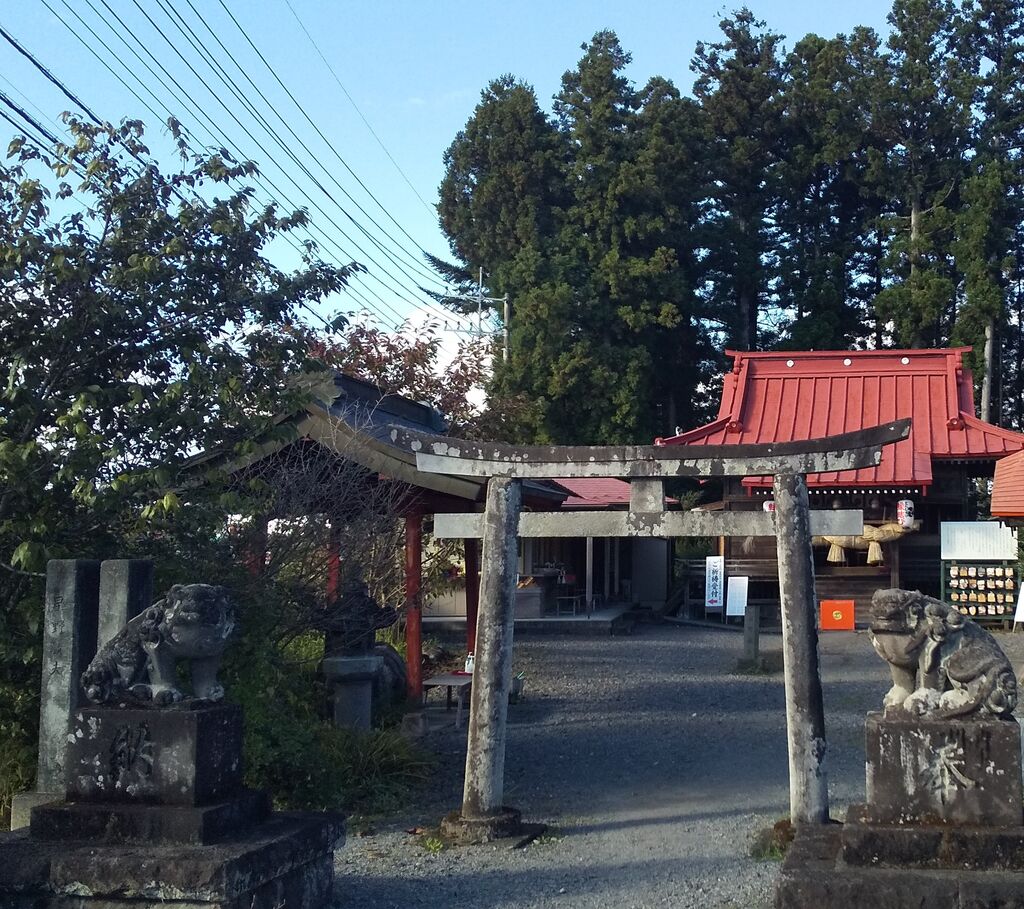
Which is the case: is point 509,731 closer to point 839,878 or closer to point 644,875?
point 644,875

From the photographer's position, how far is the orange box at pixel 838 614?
19.2 m

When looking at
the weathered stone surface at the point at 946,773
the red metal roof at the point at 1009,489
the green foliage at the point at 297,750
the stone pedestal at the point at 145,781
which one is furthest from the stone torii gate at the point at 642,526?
the red metal roof at the point at 1009,489

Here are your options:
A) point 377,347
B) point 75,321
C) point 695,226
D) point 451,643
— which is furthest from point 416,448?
point 695,226

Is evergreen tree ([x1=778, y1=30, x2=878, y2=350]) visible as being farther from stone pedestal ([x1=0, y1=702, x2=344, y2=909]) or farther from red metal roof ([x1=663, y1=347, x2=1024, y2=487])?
stone pedestal ([x1=0, y1=702, x2=344, y2=909])

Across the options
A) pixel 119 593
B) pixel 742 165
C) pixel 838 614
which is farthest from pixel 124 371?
pixel 742 165

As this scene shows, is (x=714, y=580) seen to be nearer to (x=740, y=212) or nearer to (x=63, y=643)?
(x=63, y=643)

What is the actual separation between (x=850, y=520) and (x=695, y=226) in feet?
91.7

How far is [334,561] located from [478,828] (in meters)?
3.63

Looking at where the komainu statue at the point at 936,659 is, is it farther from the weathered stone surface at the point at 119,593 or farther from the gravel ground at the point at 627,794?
the weathered stone surface at the point at 119,593

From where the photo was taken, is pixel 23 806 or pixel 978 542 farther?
pixel 978 542

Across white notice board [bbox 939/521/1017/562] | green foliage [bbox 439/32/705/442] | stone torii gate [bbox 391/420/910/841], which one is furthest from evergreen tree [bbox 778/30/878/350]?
stone torii gate [bbox 391/420/910/841]

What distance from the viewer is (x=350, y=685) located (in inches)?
408

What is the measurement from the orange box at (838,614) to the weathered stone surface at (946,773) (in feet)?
48.3


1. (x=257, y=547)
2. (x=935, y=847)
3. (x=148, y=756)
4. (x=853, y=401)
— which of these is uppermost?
(x=853, y=401)
